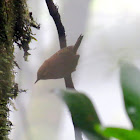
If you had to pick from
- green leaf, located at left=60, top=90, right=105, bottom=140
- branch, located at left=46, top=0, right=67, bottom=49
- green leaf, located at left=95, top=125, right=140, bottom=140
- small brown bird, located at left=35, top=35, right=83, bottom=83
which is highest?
branch, located at left=46, top=0, right=67, bottom=49

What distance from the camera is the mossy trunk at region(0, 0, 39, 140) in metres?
0.50

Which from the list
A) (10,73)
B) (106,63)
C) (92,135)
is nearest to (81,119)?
(92,135)

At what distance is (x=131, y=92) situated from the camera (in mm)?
198

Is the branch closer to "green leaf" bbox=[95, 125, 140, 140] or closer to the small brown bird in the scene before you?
the small brown bird

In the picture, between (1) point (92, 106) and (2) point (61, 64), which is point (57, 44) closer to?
(2) point (61, 64)

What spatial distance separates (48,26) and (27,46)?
8 cm

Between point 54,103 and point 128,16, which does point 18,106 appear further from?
point 128,16

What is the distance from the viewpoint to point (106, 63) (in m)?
0.41

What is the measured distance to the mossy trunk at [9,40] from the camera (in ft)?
1.66

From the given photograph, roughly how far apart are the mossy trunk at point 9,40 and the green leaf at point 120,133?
38 centimetres

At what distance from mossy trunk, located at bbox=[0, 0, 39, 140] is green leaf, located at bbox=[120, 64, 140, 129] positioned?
13.8 inches

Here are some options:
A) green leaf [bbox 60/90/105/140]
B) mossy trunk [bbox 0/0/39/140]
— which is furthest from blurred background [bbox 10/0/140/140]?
green leaf [bbox 60/90/105/140]

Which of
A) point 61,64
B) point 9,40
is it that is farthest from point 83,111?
point 9,40

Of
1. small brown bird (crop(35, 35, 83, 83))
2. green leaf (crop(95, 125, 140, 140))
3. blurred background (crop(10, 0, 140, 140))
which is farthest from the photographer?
blurred background (crop(10, 0, 140, 140))
